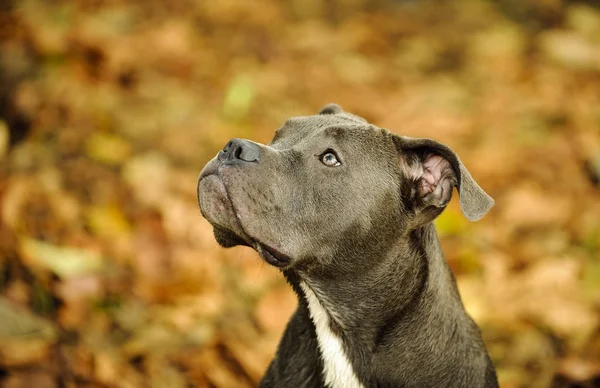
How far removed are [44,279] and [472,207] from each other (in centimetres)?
305

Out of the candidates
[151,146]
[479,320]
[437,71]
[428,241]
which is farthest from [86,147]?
[437,71]

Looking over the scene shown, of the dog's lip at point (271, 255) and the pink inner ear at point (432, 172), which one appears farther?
the pink inner ear at point (432, 172)

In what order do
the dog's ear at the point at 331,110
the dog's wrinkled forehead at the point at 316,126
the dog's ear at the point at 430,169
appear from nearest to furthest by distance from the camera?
the dog's ear at the point at 430,169
the dog's wrinkled forehead at the point at 316,126
the dog's ear at the point at 331,110

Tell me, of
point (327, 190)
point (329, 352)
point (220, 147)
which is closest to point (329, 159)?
point (327, 190)

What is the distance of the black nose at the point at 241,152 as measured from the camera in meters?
3.68

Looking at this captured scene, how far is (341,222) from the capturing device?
12.5 ft

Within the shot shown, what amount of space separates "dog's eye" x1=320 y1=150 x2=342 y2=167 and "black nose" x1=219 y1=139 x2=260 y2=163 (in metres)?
0.35

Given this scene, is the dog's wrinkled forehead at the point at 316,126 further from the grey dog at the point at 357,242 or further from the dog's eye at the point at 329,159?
the dog's eye at the point at 329,159

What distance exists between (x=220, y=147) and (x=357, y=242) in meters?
4.41

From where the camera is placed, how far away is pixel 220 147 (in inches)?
317

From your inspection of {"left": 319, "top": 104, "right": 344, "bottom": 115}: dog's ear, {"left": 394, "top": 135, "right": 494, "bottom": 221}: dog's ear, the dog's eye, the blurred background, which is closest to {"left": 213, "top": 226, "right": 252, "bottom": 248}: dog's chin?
the dog's eye

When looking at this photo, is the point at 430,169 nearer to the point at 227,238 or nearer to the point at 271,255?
the point at 271,255

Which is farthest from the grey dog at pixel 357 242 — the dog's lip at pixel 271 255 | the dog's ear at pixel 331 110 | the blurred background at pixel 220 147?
the blurred background at pixel 220 147

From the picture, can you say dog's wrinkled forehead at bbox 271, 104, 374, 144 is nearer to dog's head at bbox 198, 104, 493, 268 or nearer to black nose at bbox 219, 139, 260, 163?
dog's head at bbox 198, 104, 493, 268
